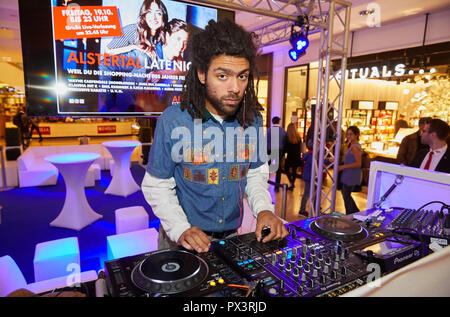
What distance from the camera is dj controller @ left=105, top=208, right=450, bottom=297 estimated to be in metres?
0.77

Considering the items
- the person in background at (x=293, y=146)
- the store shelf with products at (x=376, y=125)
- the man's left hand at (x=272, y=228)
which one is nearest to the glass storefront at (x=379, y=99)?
the store shelf with products at (x=376, y=125)

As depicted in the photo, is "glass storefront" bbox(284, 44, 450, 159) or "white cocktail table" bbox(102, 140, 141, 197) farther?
"glass storefront" bbox(284, 44, 450, 159)

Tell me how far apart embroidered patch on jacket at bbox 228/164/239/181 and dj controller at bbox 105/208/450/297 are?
1.21ft

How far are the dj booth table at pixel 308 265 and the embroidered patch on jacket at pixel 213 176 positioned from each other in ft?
1.19

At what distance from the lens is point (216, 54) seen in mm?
1276

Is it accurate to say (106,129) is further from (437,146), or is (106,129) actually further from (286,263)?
(286,263)

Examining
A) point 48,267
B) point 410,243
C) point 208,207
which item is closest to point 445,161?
point 410,243

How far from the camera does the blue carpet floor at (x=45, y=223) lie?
3.40 metres

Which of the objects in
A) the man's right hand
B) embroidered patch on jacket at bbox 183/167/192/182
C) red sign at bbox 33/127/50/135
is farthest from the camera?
red sign at bbox 33/127/50/135

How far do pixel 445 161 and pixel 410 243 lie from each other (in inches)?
124

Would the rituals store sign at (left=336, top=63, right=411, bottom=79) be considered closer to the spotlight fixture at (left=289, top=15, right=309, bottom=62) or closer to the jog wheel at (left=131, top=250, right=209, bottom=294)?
the spotlight fixture at (left=289, top=15, right=309, bottom=62)

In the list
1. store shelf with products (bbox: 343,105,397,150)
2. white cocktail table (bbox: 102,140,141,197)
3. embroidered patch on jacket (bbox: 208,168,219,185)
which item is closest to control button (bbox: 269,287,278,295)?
embroidered patch on jacket (bbox: 208,168,219,185)

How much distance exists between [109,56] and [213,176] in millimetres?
2641

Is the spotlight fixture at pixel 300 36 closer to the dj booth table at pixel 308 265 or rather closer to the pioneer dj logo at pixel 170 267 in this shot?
the dj booth table at pixel 308 265
